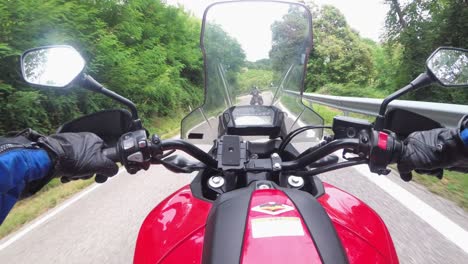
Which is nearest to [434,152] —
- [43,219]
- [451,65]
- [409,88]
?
[409,88]

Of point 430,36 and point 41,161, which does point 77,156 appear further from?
point 430,36

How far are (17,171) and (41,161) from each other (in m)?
0.11

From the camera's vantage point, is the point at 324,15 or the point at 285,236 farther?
the point at 324,15

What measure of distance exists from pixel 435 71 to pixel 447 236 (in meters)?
1.86

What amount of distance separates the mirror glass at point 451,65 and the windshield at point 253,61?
0.60 meters

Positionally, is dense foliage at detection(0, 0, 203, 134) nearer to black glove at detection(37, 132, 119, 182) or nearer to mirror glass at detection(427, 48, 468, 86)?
black glove at detection(37, 132, 119, 182)

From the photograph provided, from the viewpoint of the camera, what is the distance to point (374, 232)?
1.27 m

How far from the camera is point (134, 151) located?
132 centimetres

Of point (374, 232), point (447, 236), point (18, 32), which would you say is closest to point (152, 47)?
point (18, 32)

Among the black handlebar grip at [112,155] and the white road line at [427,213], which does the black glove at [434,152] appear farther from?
the white road line at [427,213]

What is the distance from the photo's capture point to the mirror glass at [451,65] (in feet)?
4.92

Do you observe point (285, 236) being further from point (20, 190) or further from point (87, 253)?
point (87, 253)

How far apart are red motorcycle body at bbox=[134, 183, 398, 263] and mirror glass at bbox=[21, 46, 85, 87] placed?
677mm

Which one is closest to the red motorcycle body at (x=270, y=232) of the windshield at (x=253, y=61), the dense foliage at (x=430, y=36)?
the windshield at (x=253, y=61)
